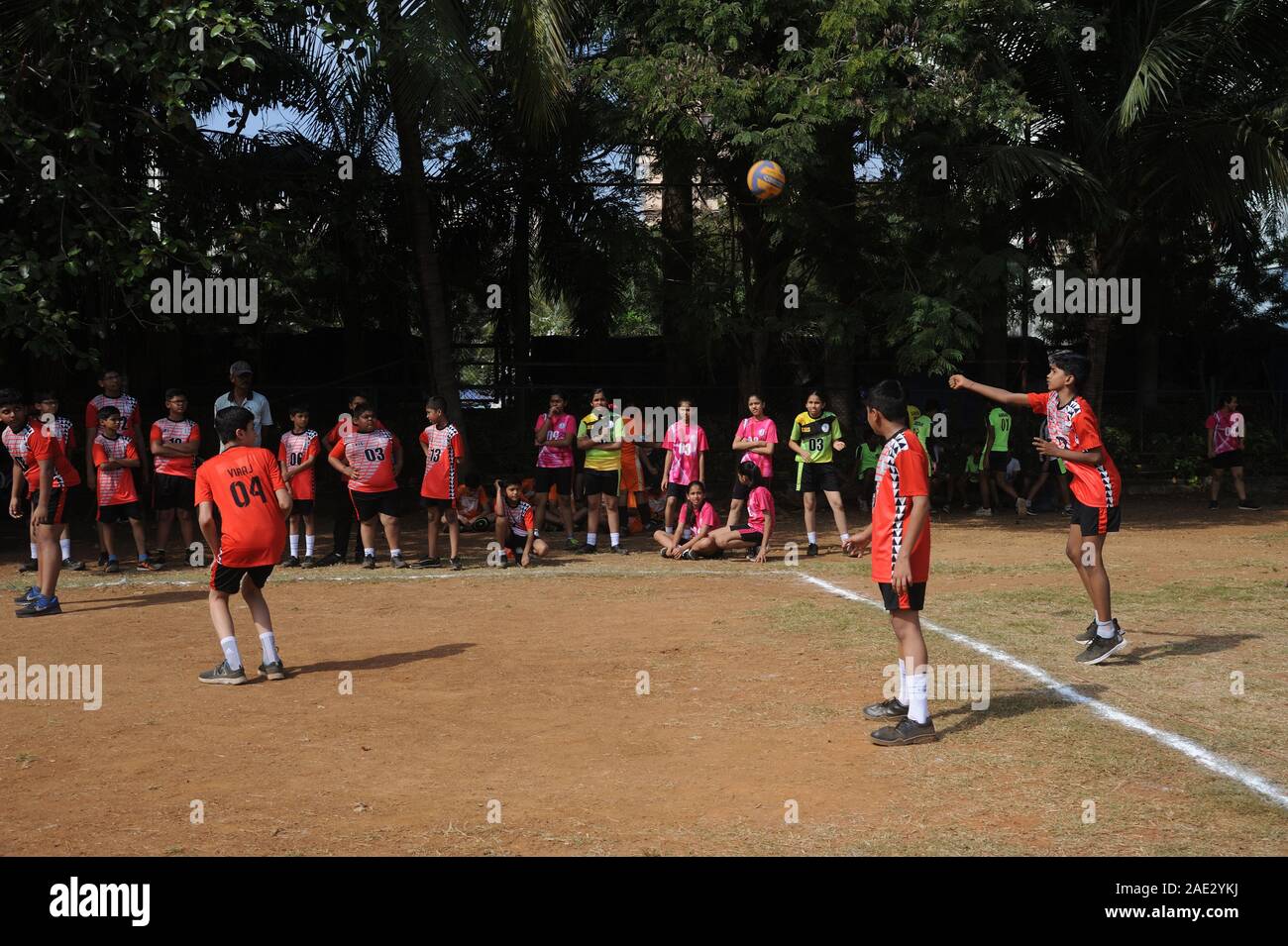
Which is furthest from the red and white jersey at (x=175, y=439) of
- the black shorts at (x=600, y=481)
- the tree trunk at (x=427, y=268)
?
the tree trunk at (x=427, y=268)

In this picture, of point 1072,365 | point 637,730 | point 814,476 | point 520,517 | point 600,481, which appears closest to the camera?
point 637,730

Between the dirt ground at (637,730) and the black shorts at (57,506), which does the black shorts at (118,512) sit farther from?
the dirt ground at (637,730)

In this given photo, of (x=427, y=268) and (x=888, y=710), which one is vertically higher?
(x=427, y=268)

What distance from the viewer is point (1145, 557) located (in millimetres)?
14531

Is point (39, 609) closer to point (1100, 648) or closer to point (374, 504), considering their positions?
point (374, 504)

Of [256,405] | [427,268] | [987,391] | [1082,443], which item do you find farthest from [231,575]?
[427,268]

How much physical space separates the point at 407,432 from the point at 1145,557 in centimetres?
1270

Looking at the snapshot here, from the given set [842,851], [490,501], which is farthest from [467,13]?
[842,851]

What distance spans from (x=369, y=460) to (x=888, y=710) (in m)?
8.18

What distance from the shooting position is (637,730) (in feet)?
23.8

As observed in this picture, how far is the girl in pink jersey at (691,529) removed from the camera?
591 inches

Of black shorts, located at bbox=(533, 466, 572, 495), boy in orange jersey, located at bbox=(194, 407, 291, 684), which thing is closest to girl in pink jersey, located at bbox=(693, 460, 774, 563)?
black shorts, located at bbox=(533, 466, 572, 495)

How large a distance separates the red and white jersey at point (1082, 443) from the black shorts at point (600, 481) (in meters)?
7.30

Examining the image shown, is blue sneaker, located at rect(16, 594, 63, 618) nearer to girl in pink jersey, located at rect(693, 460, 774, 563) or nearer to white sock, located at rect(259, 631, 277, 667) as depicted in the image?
white sock, located at rect(259, 631, 277, 667)
